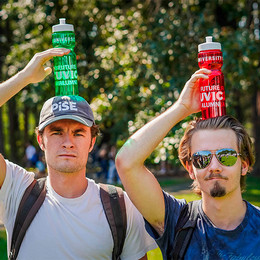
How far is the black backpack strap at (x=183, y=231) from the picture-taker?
9.47 ft

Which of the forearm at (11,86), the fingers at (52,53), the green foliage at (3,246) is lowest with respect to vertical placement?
the green foliage at (3,246)

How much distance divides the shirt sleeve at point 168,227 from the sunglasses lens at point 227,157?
393 millimetres

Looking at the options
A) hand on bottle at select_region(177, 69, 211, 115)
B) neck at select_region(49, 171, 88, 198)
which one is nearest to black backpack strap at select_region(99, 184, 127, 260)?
neck at select_region(49, 171, 88, 198)

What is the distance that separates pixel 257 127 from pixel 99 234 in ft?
57.2

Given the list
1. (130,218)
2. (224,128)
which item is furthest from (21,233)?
(224,128)

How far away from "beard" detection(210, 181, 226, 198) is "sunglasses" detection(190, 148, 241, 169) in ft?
0.44

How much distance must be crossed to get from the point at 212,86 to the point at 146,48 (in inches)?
222

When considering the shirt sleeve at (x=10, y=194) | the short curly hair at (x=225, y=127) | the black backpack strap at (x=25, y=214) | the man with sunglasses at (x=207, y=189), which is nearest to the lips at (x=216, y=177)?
the man with sunglasses at (x=207, y=189)

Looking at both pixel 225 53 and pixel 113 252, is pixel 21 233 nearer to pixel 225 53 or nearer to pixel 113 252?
pixel 113 252

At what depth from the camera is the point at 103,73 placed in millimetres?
9828

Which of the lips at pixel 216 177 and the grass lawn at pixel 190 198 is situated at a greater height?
the lips at pixel 216 177

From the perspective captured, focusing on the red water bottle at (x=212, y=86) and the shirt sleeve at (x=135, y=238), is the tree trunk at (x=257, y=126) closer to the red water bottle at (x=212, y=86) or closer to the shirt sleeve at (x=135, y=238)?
the shirt sleeve at (x=135, y=238)

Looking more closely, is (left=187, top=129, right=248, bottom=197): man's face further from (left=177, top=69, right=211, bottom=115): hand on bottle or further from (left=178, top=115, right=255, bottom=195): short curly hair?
(left=177, top=69, right=211, bottom=115): hand on bottle

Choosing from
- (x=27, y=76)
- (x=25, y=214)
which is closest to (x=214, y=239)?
(x=25, y=214)
